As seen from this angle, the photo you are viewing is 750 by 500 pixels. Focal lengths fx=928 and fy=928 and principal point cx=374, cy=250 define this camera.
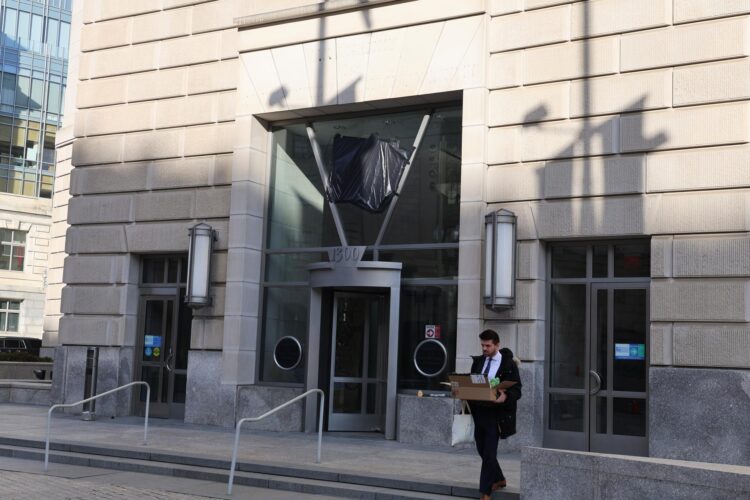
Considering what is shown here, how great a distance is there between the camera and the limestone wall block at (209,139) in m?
19.0

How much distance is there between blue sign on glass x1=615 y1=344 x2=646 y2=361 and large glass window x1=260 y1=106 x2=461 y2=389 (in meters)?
2.87

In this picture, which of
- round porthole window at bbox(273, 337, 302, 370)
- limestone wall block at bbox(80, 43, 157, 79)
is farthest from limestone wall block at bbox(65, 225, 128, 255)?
round porthole window at bbox(273, 337, 302, 370)

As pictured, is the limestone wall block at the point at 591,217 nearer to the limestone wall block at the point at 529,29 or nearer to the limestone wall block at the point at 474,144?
the limestone wall block at the point at 474,144

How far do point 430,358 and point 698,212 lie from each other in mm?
5207

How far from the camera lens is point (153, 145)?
19938 mm

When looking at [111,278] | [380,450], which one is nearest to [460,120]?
[380,450]

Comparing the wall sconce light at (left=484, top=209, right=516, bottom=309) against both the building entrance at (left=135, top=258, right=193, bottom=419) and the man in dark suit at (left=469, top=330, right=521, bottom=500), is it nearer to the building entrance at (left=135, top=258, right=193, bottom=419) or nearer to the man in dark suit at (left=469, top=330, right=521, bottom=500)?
the man in dark suit at (left=469, top=330, right=521, bottom=500)

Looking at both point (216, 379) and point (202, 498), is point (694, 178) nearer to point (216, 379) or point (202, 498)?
point (202, 498)

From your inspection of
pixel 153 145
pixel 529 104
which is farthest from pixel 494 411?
pixel 153 145

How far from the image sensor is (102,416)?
773 inches

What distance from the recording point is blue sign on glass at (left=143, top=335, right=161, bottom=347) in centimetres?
2000

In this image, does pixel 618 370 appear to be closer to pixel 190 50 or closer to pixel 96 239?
pixel 190 50

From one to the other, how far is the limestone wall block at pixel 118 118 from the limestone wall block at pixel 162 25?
1490mm

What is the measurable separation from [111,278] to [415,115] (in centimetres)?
768
